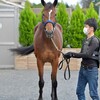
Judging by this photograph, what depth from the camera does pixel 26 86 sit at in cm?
847

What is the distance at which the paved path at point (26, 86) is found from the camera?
724 cm

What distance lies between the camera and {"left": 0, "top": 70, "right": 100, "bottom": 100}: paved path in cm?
724

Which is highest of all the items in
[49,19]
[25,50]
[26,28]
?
[49,19]

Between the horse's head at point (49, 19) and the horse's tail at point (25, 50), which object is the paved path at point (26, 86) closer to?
the horse's tail at point (25, 50)

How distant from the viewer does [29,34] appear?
1135 cm

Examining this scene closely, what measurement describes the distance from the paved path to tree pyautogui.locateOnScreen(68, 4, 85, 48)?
3.68 feet

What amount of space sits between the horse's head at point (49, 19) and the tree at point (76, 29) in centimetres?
507

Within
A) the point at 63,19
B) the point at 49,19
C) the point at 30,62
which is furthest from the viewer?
the point at 63,19

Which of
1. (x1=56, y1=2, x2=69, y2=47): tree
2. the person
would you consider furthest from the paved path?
the person

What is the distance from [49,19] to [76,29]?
542 centimetres

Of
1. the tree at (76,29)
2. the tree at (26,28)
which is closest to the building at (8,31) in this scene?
the tree at (26,28)

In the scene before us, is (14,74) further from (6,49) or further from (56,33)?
(56,33)

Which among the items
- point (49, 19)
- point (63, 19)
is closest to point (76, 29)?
point (63, 19)

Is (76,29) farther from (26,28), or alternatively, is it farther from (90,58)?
(90,58)
